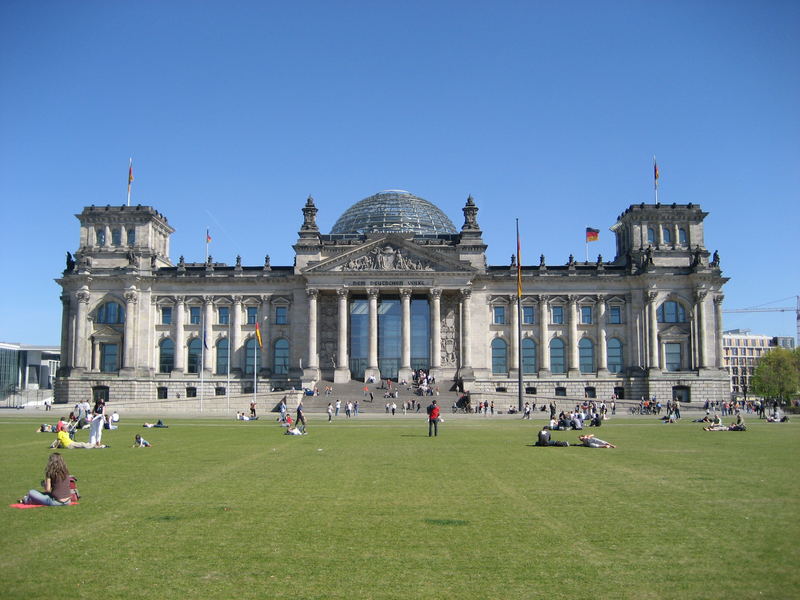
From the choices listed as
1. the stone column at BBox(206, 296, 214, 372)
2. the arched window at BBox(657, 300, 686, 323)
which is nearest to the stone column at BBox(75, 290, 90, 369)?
the stone column at BBox(206, 296, 214, 372)

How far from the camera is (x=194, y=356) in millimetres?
101438

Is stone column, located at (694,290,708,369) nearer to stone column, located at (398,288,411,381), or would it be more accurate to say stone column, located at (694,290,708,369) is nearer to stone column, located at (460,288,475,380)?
stone column, located at (460,288,475,380)

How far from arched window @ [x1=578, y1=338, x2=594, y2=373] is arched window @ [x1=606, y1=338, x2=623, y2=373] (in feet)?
6.91

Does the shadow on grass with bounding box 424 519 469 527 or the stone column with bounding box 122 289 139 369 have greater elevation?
the stone column with bounding box 122 289 139 369

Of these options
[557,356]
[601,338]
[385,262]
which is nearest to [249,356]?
[385,262]

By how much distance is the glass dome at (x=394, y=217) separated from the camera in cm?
11069

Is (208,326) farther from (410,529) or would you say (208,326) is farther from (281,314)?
(410,529)

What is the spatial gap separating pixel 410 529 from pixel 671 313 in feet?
298

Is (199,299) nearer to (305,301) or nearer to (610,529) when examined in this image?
(305,301)

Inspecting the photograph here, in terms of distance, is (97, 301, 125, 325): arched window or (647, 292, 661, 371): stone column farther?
(97, 301, 125, 325): arched window

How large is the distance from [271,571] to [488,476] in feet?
38.8

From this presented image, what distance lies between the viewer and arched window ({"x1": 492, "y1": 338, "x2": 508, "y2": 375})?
100625mm

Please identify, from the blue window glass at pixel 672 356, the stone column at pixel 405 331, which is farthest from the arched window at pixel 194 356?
the blue window glass at pixel 672 356

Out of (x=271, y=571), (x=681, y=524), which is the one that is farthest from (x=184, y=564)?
(x=681, y=524)
